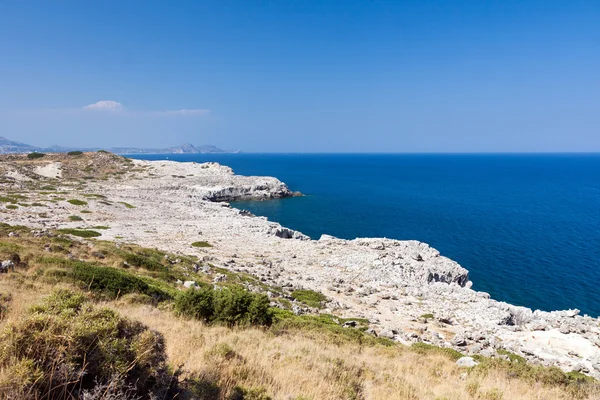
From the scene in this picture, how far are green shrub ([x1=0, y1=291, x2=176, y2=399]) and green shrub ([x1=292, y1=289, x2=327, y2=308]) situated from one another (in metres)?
18.7

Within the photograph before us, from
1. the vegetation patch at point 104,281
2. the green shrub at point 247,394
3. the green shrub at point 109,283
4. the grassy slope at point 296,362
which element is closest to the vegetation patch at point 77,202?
the grassy slope at point 296,362

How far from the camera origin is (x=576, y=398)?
31.4ft

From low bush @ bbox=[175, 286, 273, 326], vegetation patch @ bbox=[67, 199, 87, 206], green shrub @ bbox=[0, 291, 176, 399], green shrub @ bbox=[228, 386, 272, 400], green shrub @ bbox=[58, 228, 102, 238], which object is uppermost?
green shrub @ bbox=[0, 291, 176, 399]

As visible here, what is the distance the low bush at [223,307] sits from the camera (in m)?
12.7

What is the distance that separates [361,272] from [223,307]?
888 inches

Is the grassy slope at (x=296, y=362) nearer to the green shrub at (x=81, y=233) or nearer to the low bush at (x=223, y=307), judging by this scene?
the low bush at (x=223, y=307)

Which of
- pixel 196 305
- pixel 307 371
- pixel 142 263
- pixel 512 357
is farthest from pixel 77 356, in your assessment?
pixel 142 263

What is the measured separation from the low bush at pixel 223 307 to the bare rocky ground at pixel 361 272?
23.6 feet

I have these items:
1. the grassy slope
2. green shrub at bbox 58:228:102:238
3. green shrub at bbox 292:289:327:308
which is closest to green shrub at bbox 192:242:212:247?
green shrub at bbox 58:228:102:238

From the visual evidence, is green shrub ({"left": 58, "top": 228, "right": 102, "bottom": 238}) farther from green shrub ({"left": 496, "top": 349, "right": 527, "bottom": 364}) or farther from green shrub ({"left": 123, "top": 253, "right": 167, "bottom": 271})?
green shrub ({"left": 496, "top": 349, "right": 527, "bottom": 364})

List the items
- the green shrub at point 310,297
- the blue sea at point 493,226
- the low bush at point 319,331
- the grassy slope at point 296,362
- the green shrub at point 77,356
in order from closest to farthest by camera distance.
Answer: the green shrub at point 77,356, the grassy slope at point 296,362, the low bush at point 319,331, the green shrub at point 310,297, the blue sea at point 493,226

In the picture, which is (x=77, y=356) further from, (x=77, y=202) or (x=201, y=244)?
(x=77, y=202)

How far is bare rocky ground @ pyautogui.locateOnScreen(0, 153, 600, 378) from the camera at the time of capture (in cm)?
2070

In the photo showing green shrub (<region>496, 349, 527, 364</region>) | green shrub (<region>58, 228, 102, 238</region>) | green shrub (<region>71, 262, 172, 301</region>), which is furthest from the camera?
green shrub (<region>58, 228, 102, 238</region>)
